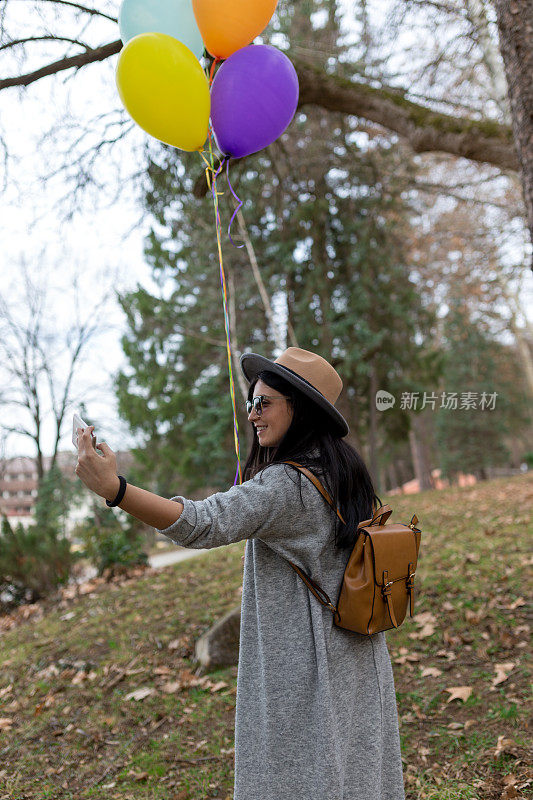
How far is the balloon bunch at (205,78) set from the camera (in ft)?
8.16

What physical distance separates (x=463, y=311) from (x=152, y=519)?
18406mm

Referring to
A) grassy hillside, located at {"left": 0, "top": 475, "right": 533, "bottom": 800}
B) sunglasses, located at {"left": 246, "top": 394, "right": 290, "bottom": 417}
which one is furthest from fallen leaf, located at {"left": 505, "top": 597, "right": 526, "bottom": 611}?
sunglasses, located at {"left": 246, "top": 394, "right": 290, "bottom": 417}

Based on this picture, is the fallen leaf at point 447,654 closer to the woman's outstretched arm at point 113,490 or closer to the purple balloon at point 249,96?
the woman's outstretched arm at point 113,490

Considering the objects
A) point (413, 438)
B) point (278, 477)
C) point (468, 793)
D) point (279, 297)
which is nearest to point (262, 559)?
point (278, 477)

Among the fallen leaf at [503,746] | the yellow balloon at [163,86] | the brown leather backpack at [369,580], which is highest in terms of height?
the yellow balloon at [163,86]

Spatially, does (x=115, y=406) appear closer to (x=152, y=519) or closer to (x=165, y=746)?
(x=165, y=746)

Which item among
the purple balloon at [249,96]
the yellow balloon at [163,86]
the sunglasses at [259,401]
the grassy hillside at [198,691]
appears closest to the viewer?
the sunglasses at [259,401]

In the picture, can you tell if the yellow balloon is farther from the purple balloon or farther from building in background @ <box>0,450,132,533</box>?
building in background @ <box>0,450,132,533</box>

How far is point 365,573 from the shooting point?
1804 millimetres

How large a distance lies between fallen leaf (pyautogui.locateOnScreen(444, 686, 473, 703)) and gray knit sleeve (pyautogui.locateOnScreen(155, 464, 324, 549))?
7.93 feet

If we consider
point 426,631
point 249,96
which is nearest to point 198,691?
point 426,631

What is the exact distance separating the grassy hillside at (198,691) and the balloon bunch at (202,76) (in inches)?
128

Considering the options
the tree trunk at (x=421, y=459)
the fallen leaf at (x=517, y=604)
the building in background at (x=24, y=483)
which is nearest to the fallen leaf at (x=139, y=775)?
the fallen leaf at (x=517, y=604)

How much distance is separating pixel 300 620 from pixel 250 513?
42 centimetres
